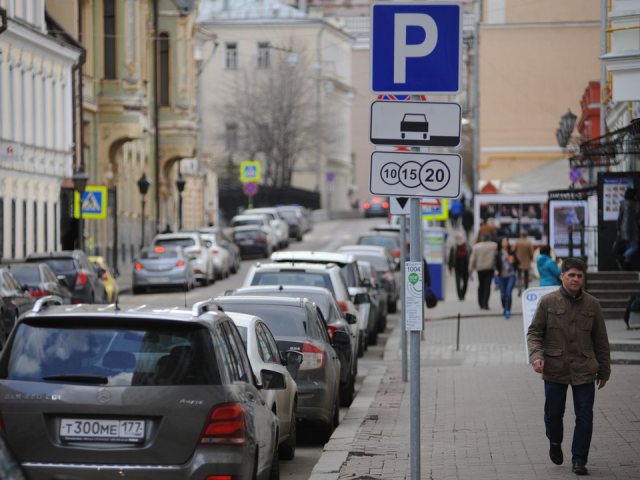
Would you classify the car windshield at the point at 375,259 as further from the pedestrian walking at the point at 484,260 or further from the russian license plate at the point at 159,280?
the russian license plate at the point at 159,280

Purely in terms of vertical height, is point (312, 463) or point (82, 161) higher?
point (82, 161)

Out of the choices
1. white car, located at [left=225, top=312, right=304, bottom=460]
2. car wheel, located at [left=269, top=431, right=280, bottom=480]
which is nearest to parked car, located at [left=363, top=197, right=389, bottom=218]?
white car, located at [left=225, top=312, right=304, bottom=460]

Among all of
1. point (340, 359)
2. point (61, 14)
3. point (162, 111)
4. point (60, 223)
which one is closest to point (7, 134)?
point (60, 223)

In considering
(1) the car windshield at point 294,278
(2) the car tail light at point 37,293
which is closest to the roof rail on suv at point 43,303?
A: (1) the car windshield at point 294,278

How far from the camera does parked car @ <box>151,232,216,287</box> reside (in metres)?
40.9

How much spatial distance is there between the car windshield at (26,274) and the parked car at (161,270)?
1305cm

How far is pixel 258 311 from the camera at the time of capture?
13.0 metres

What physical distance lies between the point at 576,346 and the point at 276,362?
255cm

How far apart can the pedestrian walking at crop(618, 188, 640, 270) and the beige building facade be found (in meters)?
28.2

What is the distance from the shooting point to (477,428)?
12.2 m

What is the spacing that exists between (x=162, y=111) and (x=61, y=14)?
35.5 feet

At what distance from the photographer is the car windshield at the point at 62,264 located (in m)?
28.6

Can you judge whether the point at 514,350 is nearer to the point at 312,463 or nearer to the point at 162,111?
the point at 312,463

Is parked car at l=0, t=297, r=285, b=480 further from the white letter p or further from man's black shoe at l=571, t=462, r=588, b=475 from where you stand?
man's black shoe at l=571, t=462, r=588, b=475
